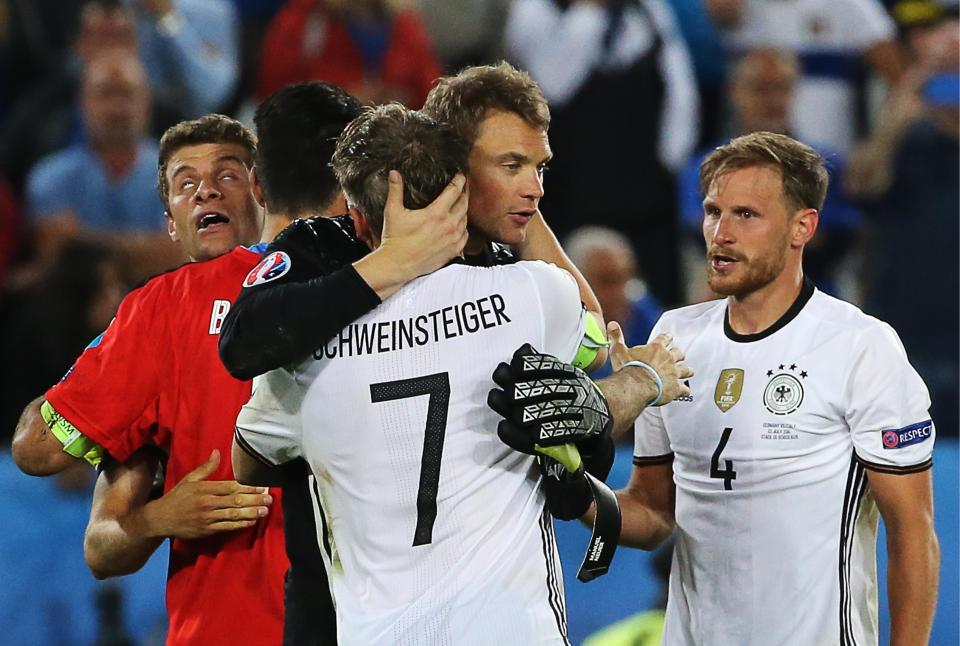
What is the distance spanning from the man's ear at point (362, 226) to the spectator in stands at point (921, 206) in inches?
211

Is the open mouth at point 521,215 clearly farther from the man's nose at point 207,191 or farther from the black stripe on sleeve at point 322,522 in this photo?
the man's nose at point 207,191

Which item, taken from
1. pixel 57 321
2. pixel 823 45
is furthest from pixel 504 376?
pixel 823 45

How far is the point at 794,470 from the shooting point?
3387 mm

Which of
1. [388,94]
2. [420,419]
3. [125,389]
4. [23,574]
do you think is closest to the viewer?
[420,419]

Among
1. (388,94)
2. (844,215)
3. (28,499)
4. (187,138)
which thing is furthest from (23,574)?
(844,215)

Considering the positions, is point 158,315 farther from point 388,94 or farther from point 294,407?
point 388,94

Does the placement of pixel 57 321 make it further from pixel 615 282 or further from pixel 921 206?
pixel 921 206

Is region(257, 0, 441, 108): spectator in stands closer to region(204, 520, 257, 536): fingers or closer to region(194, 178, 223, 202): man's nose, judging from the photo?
region(194, 178, 223, 202): man's nose

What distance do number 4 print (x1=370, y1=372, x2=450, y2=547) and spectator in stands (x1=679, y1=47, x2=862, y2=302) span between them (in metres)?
5.22

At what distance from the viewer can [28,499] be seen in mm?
5812

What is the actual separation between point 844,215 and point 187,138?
5.25 m

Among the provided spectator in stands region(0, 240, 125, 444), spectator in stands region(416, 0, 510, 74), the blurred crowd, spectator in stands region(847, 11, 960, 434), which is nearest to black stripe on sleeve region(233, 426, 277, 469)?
spectator in stands region(0, 240, 125, 444)

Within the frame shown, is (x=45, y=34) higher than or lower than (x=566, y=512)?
higher

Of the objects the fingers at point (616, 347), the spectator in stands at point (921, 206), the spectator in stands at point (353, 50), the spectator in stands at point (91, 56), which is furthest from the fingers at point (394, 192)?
the spectator in stands at point (921, 206)
